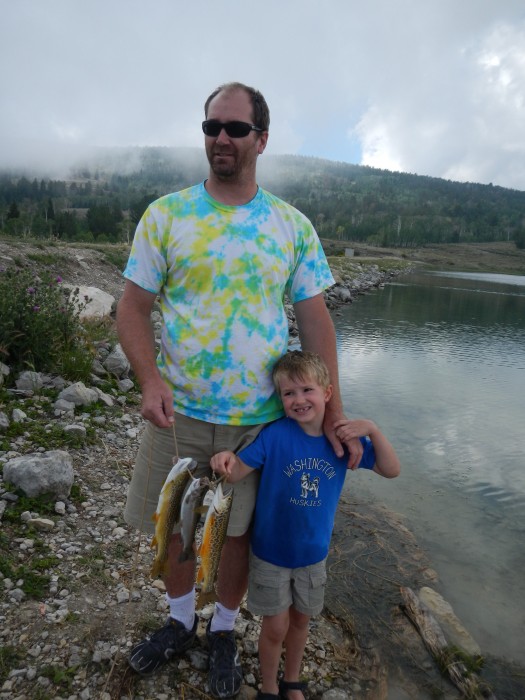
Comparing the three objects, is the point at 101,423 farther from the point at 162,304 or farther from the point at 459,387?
the point at 459,387

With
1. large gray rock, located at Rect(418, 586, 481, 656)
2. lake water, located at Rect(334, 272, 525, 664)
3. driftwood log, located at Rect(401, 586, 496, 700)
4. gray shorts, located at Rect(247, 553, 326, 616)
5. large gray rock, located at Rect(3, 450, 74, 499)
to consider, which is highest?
gray shorts, located at Rect(247, 553, 326, 616)

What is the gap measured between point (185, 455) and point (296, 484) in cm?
65

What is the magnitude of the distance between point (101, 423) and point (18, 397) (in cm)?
105

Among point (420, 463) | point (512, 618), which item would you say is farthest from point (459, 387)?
point (512, 618)

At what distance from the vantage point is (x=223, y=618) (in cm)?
304

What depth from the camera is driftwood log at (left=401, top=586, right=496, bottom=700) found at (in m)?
3.36

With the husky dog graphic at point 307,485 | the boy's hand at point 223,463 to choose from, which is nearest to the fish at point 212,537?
the boy's hand at point 223,463

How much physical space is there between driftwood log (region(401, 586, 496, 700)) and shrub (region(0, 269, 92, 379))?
198 inches

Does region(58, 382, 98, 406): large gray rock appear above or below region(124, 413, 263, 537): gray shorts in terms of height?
below

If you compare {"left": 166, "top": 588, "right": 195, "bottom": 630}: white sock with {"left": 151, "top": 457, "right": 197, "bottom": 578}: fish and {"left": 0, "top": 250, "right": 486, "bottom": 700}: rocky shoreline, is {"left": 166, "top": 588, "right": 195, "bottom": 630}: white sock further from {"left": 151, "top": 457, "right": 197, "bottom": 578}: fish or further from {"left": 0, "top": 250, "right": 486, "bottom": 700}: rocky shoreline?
{"left": 151, "top": 457, "right": 197, "bottom": 578}: fish

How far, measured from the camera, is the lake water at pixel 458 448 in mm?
4598

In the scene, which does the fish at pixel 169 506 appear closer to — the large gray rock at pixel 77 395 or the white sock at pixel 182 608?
the white sock at pixel 182 608

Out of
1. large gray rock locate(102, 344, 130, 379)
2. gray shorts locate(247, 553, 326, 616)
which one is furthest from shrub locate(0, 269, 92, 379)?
gray shorts locate(247, 553, 326, 616)

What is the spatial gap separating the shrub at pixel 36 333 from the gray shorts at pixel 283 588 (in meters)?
4.76
